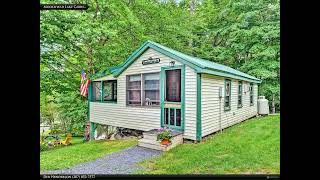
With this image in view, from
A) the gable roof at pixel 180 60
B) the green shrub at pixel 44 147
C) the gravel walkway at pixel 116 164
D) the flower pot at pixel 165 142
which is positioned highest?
the gable roof at pixel 180 60

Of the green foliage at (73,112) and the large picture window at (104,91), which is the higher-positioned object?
the large picture window at (104,91)

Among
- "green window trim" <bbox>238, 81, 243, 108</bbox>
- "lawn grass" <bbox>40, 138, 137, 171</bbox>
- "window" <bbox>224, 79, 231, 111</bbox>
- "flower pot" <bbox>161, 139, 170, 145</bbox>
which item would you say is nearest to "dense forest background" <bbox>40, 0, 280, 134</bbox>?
"lawn grass" <bbox>40, 138, 137, 171</bbox>

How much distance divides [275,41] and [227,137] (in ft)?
5.09

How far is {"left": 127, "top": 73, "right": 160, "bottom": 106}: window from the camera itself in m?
3.23

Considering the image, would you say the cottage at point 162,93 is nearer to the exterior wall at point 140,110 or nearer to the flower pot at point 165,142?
the exterior wall at point 140,110

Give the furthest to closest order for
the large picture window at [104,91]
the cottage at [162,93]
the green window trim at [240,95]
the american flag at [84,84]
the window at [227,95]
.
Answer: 1. the green window trim at [240,95]
2. the window at [227,95]
3. the cottage at [162,93]
4. the large picture window at [104,91]
5. the american flag at [84,84]

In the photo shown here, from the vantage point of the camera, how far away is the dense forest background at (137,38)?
2.48 meters

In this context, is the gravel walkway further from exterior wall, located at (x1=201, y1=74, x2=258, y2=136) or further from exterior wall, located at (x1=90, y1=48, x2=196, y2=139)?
exterior wall, located at (x1=201, y1=74, x2=258, y2=136)

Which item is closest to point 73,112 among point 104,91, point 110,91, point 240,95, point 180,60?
point 104,91

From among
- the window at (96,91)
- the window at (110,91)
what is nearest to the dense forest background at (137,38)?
the window at (96,91)

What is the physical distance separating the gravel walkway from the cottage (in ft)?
1.65
